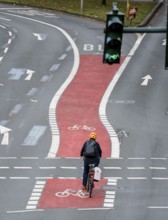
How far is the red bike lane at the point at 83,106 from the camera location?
123 ft

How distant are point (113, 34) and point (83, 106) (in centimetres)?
2367

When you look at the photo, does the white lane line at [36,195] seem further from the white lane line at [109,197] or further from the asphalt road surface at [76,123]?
the white lane line at [109,197]

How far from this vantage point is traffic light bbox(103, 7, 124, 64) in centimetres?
2119

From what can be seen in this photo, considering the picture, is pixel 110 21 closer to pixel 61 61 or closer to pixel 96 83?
pixel 96 83

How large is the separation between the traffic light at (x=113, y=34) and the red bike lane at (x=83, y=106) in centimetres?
1372

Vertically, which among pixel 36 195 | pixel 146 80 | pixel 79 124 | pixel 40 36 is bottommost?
pixel 36 195

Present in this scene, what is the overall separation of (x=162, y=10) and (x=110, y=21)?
61696 millimetres

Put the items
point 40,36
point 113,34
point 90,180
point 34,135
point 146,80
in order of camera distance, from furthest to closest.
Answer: point 40,36, point 146,80, point 34,135, point 90,180, point 113,34

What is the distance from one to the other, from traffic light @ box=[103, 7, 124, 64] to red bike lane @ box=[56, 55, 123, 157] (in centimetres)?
1372

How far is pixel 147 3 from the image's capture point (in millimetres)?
86438

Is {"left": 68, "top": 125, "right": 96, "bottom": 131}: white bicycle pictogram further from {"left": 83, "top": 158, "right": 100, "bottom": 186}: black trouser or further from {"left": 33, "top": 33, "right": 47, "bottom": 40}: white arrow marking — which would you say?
{"left": 33, "top": 33, "right": 47, "bottom": 40}: white arrow marking

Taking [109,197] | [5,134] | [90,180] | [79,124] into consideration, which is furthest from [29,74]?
[109,197]

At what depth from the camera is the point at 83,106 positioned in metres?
45.0

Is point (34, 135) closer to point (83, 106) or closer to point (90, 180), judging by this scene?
point (83, 106)
